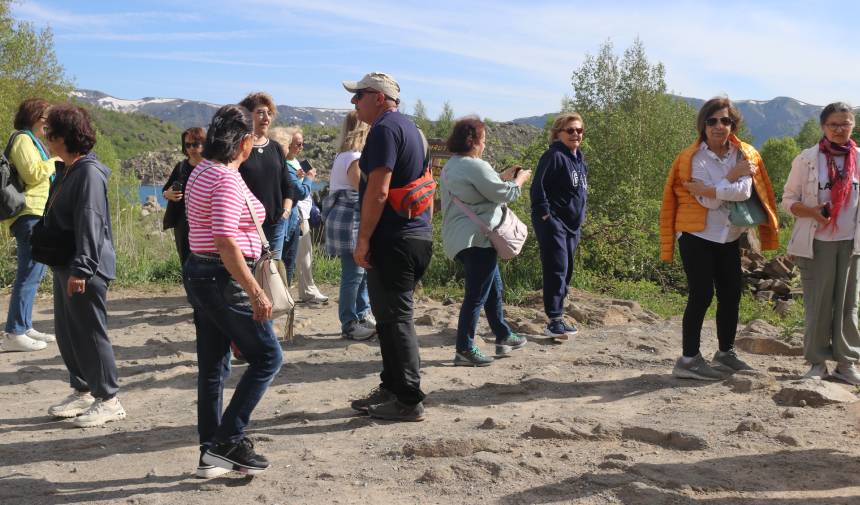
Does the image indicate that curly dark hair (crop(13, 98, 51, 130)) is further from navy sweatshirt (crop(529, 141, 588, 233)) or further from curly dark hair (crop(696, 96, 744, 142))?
curly dark hair (crop(696, 96, 744, 142))

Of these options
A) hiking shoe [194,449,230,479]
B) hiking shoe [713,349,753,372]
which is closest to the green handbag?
hiking shoe [713,349,753,372]

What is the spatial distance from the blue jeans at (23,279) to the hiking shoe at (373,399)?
325cm

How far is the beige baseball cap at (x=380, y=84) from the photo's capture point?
488cm

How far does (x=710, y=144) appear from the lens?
19.1ft

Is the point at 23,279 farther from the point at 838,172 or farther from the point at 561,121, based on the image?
the point at 838,172

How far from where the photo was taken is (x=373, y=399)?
5.17 m

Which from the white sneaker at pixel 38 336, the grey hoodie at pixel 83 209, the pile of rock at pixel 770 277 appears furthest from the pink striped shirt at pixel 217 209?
the pile of rock at pixel 770 277

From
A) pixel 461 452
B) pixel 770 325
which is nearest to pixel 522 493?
pixel 461 452

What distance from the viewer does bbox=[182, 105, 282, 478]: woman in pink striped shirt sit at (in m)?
3.68

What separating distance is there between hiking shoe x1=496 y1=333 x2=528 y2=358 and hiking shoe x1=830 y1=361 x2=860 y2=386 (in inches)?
92.5

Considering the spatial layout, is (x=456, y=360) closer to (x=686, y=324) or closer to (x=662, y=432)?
(x=686, y=324)

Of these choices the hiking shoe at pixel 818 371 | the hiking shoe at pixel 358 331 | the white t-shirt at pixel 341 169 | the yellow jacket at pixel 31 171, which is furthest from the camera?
the hiking shoe at pixel 358 331

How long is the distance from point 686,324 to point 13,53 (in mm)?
37020

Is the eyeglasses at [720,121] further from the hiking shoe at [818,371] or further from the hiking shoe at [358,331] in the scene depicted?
the hiking shoe at [358,331]
